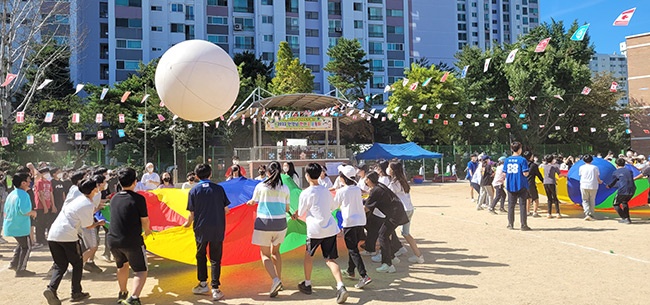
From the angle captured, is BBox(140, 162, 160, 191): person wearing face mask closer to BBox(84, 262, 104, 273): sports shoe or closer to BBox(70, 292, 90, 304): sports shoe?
BBox(84, 262, 104, 273): sports shoe

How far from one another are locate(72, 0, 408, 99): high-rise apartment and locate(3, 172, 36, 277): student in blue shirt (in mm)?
37893

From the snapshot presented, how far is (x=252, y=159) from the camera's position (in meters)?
28.0

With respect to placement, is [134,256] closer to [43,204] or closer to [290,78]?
[43,204]

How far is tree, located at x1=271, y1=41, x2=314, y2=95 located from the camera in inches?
1542

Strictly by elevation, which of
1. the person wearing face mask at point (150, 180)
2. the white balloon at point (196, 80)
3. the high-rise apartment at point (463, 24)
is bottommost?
the person wearing face mask at point (150, 180)

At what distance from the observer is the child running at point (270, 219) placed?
6.07 metres

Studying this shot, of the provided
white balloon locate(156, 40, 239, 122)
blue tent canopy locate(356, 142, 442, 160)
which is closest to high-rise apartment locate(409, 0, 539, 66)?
blue tent canopy locate(356, 142, 442, 160)

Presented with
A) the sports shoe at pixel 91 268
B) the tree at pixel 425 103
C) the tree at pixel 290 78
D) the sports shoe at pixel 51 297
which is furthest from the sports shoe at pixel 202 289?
the tree at pixel 290 78

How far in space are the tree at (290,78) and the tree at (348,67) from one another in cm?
408

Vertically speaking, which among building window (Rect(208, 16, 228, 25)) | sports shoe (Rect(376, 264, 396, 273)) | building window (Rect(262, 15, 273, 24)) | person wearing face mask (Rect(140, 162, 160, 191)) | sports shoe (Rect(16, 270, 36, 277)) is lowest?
sports shoe (Rect(16, 270, 36, 277))

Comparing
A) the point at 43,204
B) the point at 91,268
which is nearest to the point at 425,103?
the point at 43,204

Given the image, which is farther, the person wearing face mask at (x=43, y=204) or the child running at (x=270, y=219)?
the person wearing face mask at (x=43, y=204)

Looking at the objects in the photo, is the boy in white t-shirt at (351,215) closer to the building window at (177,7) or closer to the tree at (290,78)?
the tree at (290,78)

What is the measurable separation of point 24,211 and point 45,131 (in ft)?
82.1
